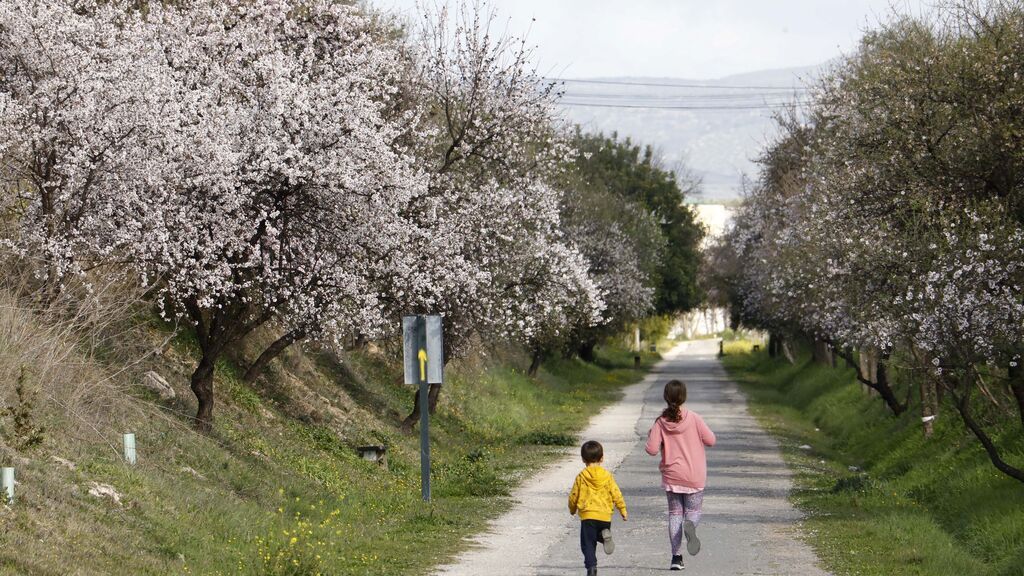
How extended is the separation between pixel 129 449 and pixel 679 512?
5581 millimetres

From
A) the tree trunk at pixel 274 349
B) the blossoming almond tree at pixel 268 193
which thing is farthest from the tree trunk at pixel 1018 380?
the tree trunk at pixel 274 349

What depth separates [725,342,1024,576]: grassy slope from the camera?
13633 mm

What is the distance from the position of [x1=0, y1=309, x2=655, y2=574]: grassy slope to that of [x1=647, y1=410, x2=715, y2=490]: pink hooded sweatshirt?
2.48m

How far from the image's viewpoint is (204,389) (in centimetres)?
1820

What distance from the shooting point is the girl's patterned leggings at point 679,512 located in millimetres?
12055

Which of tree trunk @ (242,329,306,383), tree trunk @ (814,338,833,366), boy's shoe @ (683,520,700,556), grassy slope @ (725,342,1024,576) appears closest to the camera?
boy's shoe @ (683,520,700,556)

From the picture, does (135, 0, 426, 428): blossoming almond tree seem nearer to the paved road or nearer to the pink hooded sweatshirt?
the paved road

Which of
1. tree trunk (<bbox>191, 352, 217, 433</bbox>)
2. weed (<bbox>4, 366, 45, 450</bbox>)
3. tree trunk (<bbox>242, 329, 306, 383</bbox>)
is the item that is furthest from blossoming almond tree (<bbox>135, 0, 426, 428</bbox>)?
weed (<bbox>4, 366, 45, 450</bbox>)

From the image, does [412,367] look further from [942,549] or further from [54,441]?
[942,549]

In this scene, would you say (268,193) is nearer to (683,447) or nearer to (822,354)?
(683,447)

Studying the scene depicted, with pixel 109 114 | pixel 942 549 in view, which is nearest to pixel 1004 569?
pixel 942 549

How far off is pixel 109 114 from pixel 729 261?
56841 mm

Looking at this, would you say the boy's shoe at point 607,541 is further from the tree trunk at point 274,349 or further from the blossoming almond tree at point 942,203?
the tree trunk at point 274,349

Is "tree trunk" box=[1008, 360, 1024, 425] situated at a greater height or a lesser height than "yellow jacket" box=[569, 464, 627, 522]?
greater
